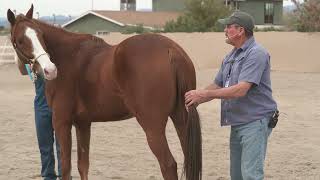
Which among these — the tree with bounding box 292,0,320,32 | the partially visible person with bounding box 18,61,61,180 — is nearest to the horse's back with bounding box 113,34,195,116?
the partially visible person with bounding box 18,61,61,180

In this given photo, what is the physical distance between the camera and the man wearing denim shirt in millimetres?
3809

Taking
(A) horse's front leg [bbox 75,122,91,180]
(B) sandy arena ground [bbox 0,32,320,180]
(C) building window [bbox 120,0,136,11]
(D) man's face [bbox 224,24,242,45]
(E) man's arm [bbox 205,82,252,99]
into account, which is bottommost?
(B) sandy arena ground [bbox 0,32,320,180]

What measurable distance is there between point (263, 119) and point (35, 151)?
456 cm

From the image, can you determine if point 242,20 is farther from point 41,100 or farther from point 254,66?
point 41,100

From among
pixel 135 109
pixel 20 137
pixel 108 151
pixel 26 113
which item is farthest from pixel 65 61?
pixel 26 113

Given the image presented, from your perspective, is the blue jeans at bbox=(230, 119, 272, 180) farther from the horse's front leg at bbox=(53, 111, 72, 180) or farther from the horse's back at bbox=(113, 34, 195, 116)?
the horse's front leg at bbox=(53, 111, 72, 180)

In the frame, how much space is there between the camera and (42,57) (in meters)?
4.59

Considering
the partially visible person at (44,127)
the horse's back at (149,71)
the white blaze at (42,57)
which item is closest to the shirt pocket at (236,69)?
the horse's back at (149,71)

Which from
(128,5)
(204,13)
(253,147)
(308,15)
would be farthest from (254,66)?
(128,5)

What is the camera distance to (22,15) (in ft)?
15.8

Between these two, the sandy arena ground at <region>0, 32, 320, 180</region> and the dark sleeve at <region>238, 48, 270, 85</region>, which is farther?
the sandy arena ground at <region>0, 32, 320, 180</region>

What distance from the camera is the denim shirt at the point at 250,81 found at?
3.81m

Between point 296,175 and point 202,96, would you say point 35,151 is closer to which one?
point 296,175

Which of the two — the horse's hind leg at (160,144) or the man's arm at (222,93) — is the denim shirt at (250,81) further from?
the horse's hind leg at (160,144)
